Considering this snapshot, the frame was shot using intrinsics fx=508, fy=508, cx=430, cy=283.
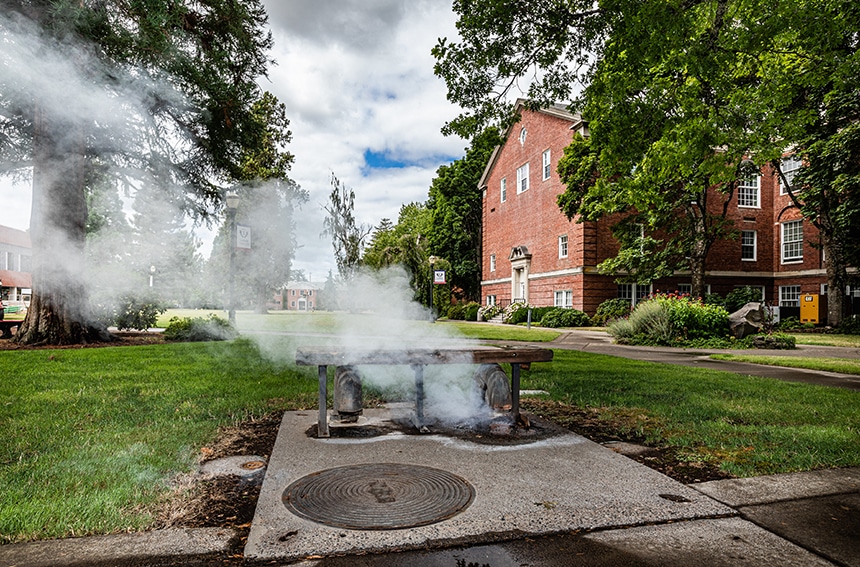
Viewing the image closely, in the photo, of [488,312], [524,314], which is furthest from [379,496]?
[488,312]

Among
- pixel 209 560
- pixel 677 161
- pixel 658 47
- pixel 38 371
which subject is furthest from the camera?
pixel 677 161

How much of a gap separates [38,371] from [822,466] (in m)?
9.69

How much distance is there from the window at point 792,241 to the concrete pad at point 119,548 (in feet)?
106

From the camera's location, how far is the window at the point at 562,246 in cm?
2542

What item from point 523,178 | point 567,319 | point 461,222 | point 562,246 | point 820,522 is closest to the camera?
point 820,522

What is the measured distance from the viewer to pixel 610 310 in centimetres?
2273

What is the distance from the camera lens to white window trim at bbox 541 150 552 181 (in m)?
26.9

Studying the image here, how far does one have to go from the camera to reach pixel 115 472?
343 cm

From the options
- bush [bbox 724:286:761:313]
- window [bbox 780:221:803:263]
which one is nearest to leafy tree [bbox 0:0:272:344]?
bush [bbox 724:286:761:313]

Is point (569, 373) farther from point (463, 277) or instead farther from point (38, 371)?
point (463, 277)

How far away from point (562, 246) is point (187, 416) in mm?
22679

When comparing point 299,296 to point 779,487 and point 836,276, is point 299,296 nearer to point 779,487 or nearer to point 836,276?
point 779,487

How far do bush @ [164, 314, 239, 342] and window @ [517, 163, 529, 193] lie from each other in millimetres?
19896

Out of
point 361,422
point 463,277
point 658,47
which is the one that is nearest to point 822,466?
point 361,422
